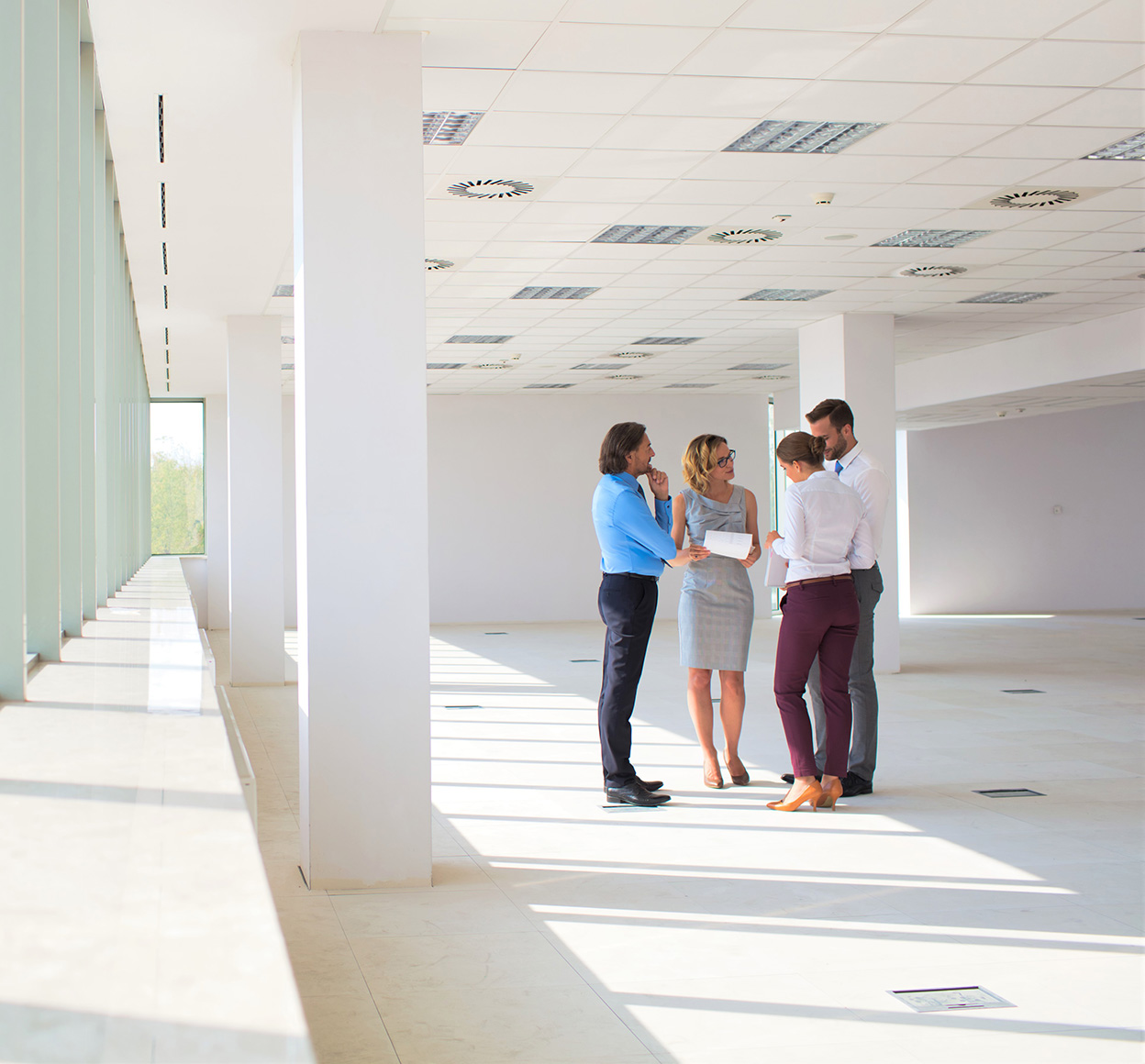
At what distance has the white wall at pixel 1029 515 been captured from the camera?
1825 centimetres

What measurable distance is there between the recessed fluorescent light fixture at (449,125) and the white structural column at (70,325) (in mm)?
1622

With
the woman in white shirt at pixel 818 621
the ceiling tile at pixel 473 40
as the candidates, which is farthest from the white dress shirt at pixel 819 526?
the ceiling tile at pixel 473 40

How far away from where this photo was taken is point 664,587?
57.4ft

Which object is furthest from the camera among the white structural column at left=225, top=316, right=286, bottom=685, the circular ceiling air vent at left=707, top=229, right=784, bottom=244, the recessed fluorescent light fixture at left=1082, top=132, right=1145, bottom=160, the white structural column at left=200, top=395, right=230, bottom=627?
the white structural column at left=200, top=395, right=230, bottom=627

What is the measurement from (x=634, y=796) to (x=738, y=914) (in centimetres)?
149

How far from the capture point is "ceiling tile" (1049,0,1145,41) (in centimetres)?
434

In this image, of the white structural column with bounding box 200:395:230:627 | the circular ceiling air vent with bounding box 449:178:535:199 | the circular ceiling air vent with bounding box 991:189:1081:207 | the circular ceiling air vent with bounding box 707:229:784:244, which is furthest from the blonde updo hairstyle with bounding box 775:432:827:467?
the white structural column with bounding box 200:395:230:627

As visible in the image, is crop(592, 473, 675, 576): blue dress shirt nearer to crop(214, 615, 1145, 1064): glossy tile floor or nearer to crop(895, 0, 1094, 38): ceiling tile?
crop(214, 615, 1145, 1064): glossy tile floor

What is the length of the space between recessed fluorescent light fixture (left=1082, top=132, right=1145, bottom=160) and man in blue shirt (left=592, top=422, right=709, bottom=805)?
305 cm

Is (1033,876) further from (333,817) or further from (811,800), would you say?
(333,817)

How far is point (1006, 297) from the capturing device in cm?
995

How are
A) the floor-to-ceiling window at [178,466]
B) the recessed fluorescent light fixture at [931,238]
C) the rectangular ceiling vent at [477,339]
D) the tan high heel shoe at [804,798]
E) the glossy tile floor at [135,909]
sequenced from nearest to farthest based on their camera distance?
the glossy tile floor at [135,909], the tan high heel shoe at [804,798], the recessed fluorescent light fixture at [931,238], the rectangular ceiling vent at [477,339], the floor-to-ceiling window at [178,466]

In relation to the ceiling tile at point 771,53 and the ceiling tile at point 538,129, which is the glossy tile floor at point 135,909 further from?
the ceiling tile at point 538,129

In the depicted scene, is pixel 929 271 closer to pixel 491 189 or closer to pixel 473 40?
pixel 491 189
